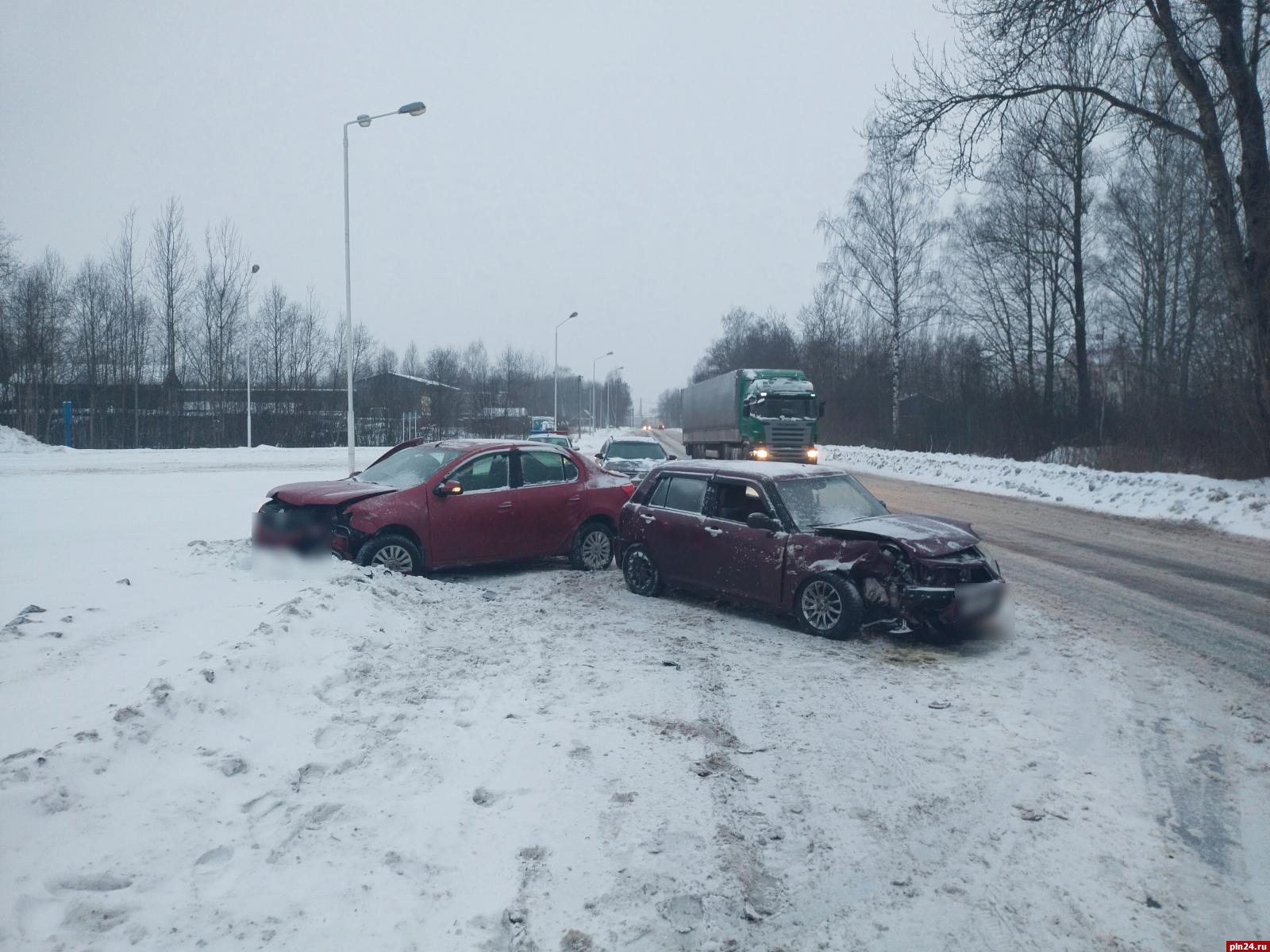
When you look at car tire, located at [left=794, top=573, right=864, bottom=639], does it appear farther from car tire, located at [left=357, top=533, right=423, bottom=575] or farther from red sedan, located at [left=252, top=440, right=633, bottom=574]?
car tire, located at [left=357, top=533, right=423, bottom=575]

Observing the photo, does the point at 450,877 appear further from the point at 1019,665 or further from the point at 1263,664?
the point at 1263,664

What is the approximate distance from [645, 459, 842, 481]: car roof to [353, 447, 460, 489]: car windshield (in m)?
2.89

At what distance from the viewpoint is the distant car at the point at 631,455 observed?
2073 centimetres

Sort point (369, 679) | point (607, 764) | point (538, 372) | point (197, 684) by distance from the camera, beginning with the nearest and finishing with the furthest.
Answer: point (607, 764) < point (197, 684) < point (369, 679) < point (538, 372)

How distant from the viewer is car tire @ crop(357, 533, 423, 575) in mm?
10203

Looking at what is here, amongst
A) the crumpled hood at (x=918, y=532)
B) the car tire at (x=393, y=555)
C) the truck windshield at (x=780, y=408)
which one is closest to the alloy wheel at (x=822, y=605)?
the crumpled hood at (x=918, y=532)

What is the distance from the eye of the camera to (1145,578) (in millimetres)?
10859

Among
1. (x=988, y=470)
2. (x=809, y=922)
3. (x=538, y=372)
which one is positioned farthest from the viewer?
(x=538, y=372)

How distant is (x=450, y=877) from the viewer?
382cm

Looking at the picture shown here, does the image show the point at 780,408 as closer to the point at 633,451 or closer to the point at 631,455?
the point at 633,451

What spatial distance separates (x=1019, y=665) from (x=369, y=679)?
A: 503cm

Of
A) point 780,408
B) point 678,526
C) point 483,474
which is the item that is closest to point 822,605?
point 678,526

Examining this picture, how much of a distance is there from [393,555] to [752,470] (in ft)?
14.0

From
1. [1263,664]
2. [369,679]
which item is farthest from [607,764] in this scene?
[1263,664]
